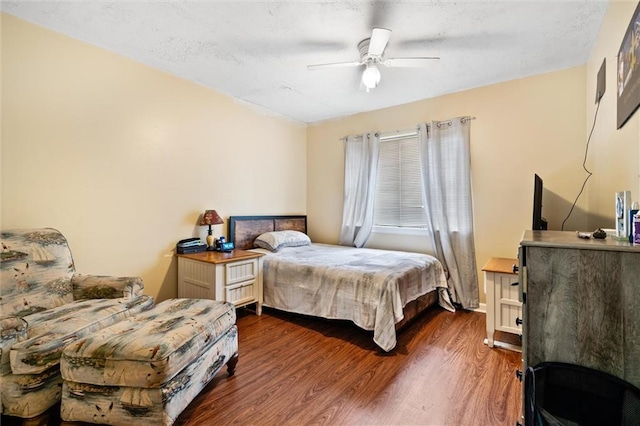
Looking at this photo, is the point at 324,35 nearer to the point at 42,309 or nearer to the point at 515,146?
the point at 515,146

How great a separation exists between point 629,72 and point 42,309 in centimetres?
374

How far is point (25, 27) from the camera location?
218 cm

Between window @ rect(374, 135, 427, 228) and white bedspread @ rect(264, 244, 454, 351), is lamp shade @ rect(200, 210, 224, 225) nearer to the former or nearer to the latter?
white bedspread @ rect(264, 244, 454, 351)

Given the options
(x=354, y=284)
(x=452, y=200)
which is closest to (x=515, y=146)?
(x=452, y=200)

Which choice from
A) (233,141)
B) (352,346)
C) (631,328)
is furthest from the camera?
(233,141)

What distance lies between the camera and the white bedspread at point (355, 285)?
2391mm

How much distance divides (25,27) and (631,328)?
403cm

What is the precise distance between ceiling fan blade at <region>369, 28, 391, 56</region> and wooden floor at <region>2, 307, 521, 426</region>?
8.08 ft

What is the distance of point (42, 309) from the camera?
6.37 ft

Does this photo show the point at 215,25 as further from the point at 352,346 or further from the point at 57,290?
the point at 352,346

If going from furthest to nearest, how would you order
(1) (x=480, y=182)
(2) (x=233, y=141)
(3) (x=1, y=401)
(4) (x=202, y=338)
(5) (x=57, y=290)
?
1. (2) (x=233, y=141)
2. (1) (x=480, y=182)
3. (5) (x=57, y=290)
4. (4) (x=202, y=338)
5. (3) (x=1, y=401)

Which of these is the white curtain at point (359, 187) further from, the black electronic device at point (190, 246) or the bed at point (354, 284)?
the black electronic device at point (190, 246)

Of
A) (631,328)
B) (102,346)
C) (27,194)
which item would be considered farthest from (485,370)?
(27,194)

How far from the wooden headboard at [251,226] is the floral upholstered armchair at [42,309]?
1.54m
